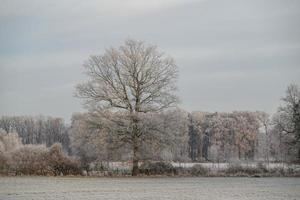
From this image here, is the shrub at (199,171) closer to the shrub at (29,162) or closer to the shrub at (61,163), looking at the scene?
the shrub at (61,163)

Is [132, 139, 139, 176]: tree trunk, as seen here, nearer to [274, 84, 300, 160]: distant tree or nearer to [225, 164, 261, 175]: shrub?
[225, 164, 261, 175]: shrub

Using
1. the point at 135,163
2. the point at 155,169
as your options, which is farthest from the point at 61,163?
the point at 155,169

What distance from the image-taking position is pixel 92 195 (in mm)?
20469

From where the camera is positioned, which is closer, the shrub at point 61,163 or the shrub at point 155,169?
the shrub at point 61,163

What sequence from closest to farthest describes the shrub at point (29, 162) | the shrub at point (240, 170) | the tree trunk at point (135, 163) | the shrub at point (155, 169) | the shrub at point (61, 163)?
1. the shrub at point (29, 162)
2. the shrub at point (61, 163)
3. the tree trunk at point (135, 163)
4. the shrub at point (155, 169)
5. the shrub at point (240, 170)

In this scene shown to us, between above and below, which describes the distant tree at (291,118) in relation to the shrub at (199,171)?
above

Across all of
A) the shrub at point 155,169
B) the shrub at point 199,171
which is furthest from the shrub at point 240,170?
the shrub at point 155,169

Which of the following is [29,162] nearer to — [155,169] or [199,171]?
[155,169]

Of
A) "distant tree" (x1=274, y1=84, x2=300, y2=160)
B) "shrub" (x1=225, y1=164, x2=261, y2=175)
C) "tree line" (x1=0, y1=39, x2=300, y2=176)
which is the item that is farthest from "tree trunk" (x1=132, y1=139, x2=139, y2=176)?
"distant tree" (x1=274, y1=84, x2=300, y2=160)

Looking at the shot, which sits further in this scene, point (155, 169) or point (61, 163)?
point (155, 169)

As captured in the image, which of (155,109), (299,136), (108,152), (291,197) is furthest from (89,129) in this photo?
(291,197)

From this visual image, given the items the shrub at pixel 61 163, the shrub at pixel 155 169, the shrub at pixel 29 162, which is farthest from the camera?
the shrub at pixel 155 169

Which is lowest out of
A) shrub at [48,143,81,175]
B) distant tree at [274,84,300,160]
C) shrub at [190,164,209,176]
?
shrub at [190,164,209,176]

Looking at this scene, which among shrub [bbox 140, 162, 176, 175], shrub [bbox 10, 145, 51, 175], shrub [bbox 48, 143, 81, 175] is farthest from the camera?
shrub [bbox 140, 162, 176, 175]
